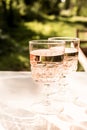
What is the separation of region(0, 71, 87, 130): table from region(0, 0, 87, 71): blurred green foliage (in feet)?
15.0

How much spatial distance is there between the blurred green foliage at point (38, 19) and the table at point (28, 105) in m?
4.58

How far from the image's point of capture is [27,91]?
0.62m

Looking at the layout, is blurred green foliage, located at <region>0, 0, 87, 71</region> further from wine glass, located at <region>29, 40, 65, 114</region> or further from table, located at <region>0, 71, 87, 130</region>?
wine glass, located at <region>29, 40, 65, 114</region>

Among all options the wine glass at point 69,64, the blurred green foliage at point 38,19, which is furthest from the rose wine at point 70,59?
the blurred green foliage at point 38,19

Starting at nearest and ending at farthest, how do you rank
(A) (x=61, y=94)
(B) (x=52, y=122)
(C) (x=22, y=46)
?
(B) (x=52, y=122), (A) (x=61, y=94), (C) (x=22, y=46)

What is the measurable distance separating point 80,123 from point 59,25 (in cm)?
531

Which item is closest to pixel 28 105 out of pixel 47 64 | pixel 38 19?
pixel 47 64

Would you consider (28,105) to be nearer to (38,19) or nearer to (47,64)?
(47,64)

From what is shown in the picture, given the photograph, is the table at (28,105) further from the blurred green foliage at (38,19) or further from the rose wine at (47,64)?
the blurred green foliage at (38,19)

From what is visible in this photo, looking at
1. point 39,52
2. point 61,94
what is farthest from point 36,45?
point 61,94

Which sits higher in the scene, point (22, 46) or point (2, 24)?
point (2, 24)

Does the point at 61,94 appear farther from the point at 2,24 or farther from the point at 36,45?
the point at 2,24

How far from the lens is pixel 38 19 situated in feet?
18.8

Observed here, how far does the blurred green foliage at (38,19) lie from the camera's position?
545cm
